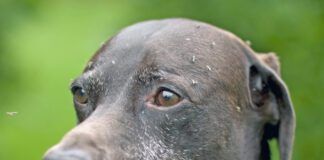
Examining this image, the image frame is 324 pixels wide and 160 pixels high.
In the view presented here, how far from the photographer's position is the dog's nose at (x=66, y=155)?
19.5ft

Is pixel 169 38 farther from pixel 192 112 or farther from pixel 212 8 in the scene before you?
pixel 212 8

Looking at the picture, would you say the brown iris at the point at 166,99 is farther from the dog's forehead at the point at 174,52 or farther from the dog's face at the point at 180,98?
the dog's forehead at the point at 174,52

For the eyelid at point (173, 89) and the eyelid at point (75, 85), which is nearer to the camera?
the eyelid at point (173, 89)

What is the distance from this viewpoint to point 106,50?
23.3 feet

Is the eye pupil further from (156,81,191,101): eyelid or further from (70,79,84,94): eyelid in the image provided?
(70,79,84,94): eyelid

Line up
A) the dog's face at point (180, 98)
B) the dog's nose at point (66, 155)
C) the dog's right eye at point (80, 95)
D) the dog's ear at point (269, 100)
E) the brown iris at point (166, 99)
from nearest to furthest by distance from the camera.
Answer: the dog's nose at point (66, 155) < the dog's face at point (180, 98) < the brown iris at point (166, 99) < the dog's right eye at point (80, 95) < the dog's ear at point (269, 100)

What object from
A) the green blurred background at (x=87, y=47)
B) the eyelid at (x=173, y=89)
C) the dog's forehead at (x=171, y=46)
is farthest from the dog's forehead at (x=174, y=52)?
the green blurred background at (x=87, y=47)

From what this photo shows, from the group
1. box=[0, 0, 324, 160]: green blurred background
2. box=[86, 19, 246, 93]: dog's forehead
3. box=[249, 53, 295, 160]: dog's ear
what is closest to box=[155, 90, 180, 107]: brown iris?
box=[86, 19, 246, 93]: dog's forehead

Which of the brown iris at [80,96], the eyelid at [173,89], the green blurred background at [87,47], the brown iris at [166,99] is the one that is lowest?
the brown iris at [166,99]

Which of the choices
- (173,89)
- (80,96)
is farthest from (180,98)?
(80,96)

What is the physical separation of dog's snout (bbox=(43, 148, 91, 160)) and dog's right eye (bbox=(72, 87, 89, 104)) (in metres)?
1.00

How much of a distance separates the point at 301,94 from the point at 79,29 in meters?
10.4

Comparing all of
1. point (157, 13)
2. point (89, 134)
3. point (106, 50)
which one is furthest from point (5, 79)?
point (89, 134)

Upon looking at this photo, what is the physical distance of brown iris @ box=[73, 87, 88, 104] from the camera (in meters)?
6.98
